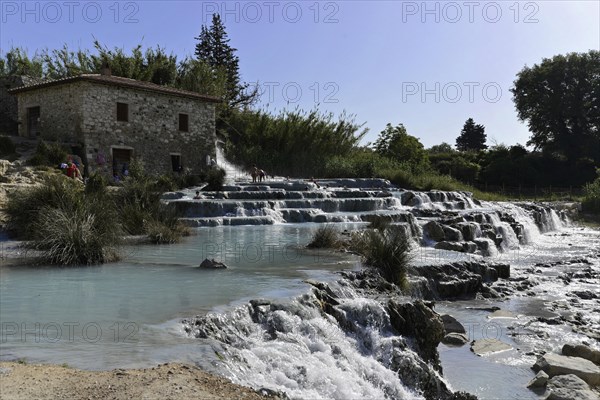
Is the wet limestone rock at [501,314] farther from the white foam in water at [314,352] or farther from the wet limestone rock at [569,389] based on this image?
the white foam in water at [314,352]

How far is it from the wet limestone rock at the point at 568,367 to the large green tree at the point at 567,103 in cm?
3638

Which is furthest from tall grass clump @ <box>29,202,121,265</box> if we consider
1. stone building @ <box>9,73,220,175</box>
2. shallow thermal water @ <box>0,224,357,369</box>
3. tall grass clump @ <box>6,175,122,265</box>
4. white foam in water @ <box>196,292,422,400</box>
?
stone building @ <box>9,73,220,175</box>

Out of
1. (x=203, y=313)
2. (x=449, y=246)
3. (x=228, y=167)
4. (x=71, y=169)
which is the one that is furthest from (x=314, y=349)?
(x=228, y=167)

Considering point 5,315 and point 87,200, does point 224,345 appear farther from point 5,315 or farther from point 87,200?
point 87,200

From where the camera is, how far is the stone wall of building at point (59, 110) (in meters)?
21.5

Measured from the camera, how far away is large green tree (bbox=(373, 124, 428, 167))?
37125mm

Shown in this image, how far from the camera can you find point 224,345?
16.6ft

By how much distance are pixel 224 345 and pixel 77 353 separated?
1.24 m

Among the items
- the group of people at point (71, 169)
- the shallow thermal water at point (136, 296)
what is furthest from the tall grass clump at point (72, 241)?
the group of people at point (71, 169)

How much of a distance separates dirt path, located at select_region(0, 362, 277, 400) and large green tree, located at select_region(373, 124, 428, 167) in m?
32.5

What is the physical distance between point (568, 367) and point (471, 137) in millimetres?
61874

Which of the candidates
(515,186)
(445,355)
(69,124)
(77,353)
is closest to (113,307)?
(77,353)

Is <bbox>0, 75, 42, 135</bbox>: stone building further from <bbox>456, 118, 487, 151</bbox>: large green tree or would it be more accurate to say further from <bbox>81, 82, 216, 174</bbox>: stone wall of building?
<bbox>456, 118, 487, 151</bbox>: large green tree

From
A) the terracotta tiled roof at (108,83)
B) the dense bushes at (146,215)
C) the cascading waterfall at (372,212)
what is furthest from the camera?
the terracotta tiled roof at (108,83)
